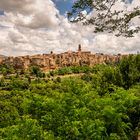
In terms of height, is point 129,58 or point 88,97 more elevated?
point 129,58

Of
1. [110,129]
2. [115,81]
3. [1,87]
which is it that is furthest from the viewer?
[1,87]

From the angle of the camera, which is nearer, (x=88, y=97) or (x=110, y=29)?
(x=110, y=29)

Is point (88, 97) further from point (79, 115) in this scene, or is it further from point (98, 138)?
point (98, 138)

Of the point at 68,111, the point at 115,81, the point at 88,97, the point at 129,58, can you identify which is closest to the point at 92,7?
the point at 68,111

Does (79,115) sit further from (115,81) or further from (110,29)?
(115,81)

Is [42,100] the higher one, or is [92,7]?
[92,7]

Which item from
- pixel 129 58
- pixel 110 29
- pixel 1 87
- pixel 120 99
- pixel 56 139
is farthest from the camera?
pixel 1 87

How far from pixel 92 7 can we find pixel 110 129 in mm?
7327

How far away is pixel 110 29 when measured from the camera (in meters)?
14.0

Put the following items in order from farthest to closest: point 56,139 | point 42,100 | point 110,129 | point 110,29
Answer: point 42,100 < point 110,129 < point 56,139 < point 110,29

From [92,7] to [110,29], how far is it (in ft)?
4.49

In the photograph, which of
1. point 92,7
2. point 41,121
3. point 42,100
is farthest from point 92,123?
point 92,7

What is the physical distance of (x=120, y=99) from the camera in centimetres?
2145

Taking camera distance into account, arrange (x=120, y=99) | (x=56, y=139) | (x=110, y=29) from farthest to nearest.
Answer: (x=120, y=99) → (x=56, y=139) → (x=110, y=29)
